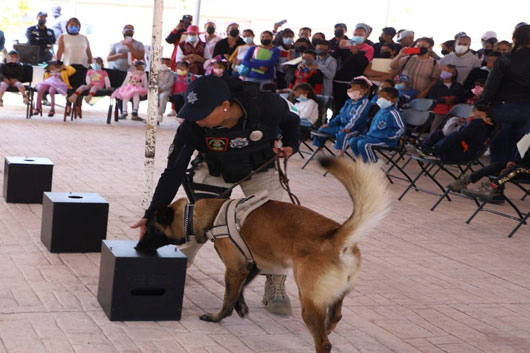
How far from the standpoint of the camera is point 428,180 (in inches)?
442

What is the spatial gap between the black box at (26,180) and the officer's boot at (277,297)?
332 cm

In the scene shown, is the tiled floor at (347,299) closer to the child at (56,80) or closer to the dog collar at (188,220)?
the dog collar at (188,220)

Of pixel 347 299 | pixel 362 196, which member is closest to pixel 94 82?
pixel 347 299

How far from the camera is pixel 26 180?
7.09m

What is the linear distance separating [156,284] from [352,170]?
142 centimetres

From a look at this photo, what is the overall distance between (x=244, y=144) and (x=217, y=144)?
161 millimetres

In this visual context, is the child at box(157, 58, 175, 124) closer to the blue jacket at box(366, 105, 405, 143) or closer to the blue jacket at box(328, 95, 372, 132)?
the blue jacket at box(328, 95, 372, 132)

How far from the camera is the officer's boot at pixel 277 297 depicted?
15.0 feet

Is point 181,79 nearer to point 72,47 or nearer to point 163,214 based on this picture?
point 72,47

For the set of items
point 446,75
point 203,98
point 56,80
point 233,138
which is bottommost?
point 56,80

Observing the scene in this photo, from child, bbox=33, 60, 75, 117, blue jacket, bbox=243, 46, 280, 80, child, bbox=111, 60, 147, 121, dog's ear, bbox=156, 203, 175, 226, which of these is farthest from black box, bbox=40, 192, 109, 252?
child, bbox=111, 60, 147, 121

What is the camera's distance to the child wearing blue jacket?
10.7 meters

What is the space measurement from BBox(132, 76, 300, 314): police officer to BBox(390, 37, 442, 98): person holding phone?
27.2 ft

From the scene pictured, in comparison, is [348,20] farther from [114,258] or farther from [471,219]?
[114,258]
